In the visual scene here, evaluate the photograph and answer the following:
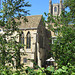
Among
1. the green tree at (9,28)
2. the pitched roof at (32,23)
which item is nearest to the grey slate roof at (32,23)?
the pitched roof at (32,23)

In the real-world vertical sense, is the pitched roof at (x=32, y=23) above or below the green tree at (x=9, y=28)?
above

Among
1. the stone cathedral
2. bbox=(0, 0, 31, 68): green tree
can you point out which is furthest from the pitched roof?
bbox=(0, 0, 31, 68): green tree

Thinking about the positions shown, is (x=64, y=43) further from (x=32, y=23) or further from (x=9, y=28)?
(x=32, y=23)

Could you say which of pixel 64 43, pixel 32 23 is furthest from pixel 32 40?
pixel 64 43

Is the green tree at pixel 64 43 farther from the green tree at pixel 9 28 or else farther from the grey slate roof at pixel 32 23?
the grey slate roof at pixel 32 23

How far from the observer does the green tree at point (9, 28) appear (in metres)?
6.93

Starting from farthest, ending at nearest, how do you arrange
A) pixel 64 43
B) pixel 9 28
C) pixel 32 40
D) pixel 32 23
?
1. pixel 32 23
2. pixel 32 40
3. pixel 9 28
4. pixel 64 43

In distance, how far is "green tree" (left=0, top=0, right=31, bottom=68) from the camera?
22.7ft

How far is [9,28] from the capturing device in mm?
7543

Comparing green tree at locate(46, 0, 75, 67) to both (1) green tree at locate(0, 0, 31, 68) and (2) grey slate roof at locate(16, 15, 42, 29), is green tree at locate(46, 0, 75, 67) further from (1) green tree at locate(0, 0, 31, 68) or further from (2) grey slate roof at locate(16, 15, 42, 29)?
(2) grey slate roof at locate(16, 15, 42, 29)

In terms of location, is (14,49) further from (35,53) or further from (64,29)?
(35,53)

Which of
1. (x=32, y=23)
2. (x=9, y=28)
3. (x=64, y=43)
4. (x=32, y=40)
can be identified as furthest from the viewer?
(x=32, y=23)

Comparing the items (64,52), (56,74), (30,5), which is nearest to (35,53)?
(30,5)

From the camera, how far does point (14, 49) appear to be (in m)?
7.00
